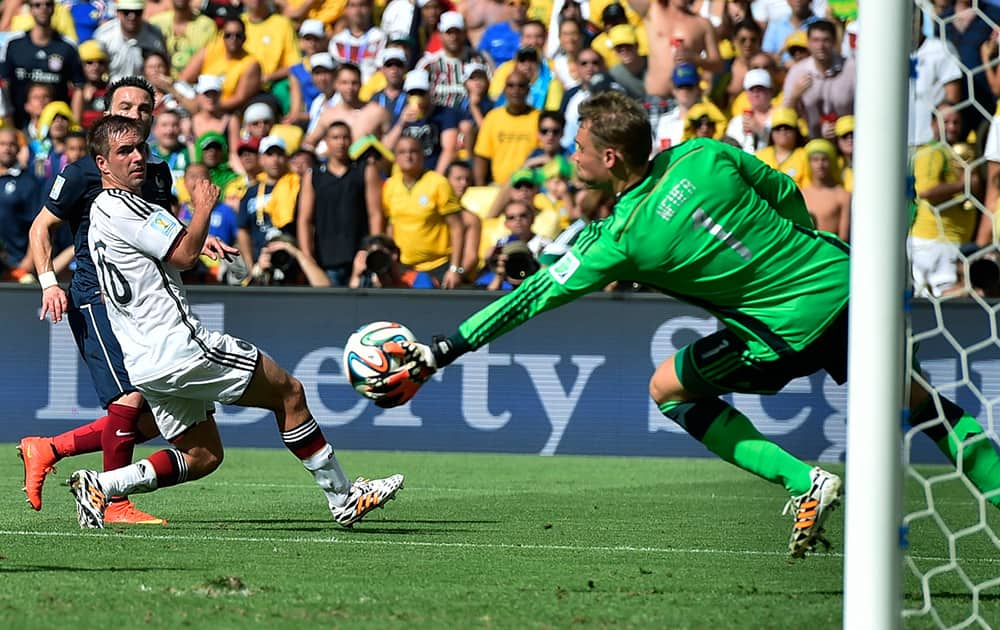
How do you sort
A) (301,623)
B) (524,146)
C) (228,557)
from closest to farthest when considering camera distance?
(301,623) → (228,557) → (524,146)

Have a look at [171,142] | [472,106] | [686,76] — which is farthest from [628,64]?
[171,142]

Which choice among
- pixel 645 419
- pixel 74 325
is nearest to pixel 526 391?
pixel 645 419

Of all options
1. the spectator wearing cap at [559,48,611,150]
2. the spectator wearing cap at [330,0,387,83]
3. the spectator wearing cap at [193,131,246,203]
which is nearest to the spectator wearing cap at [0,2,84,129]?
the spectator wearing cap at [193,131,246,203]

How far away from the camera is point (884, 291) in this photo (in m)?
4.89

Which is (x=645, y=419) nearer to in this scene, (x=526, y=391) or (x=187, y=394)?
(x=526, y=391)

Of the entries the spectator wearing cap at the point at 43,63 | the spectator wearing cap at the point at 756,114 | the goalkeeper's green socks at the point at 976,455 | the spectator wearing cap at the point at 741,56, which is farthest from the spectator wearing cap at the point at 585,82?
the goalkeeper's green socks at the point at 976,455

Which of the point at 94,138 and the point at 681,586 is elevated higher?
the point at 94,138

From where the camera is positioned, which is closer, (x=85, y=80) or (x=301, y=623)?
(x=301, y=623)

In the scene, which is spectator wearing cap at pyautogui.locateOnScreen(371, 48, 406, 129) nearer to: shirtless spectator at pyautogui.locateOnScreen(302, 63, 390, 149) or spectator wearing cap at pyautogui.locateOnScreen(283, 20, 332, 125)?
shirtless spectator at pyautogui.locateOnScreen(302, 63, 390, 149)

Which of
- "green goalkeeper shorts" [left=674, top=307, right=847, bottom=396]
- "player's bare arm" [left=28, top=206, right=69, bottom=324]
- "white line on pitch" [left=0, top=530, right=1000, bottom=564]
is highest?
"player's bare arm" [left=28, top=206, right=69, bottom=324]

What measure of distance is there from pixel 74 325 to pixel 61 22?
10446 millimetres

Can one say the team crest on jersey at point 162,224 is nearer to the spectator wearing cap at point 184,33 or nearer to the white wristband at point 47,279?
the white wristband at point 47,279

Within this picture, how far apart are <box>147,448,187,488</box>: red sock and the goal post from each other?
4269 millimetres

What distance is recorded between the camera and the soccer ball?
6195 mm
